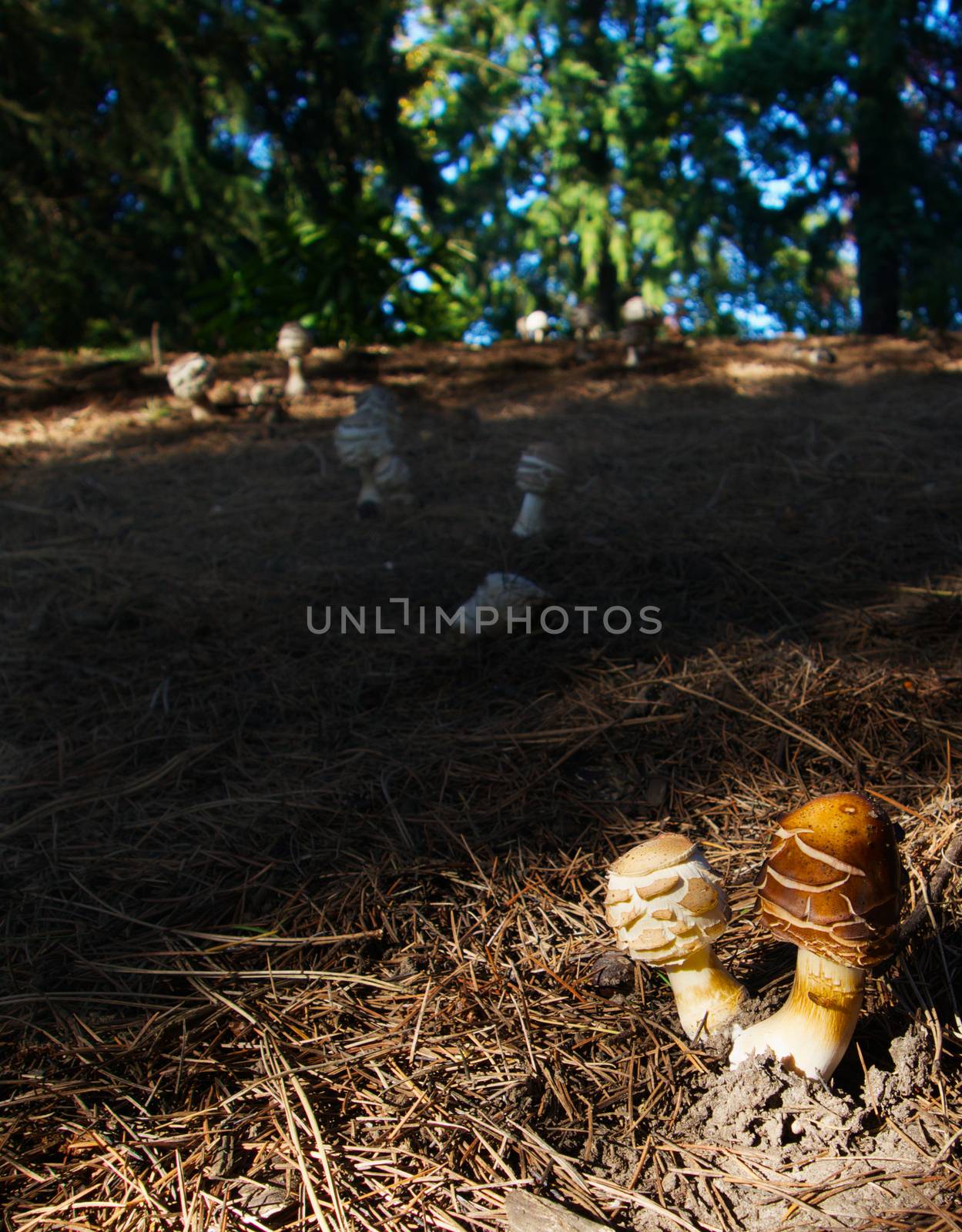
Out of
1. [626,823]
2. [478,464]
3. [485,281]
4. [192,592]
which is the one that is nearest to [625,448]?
[478,464]

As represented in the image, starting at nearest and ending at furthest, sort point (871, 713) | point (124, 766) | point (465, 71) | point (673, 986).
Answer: point (673, 986), point (871, 713), point (124, 766), point (465, 71)

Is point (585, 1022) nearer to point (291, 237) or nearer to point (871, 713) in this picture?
point (871, 713)

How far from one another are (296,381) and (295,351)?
0.85 feet

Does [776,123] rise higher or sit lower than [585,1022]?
higher

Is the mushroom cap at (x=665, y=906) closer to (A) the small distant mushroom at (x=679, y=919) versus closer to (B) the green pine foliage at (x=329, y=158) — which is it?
(A) the small distant mushroom at (x=679, y=919)

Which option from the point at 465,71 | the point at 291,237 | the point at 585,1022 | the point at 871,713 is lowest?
the point at 585,1022

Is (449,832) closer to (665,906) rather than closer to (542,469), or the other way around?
(665,906)

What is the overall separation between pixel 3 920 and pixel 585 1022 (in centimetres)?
137

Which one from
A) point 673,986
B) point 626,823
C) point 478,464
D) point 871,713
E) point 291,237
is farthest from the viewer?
point 291,237

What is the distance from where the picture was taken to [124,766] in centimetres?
262

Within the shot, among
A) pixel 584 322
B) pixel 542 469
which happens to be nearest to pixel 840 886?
pixel 542 469

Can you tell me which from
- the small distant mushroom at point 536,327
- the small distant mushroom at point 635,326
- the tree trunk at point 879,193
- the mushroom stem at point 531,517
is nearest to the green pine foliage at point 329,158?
the tree trunk at point 879,193

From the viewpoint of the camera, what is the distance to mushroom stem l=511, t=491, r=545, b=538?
3984 mm

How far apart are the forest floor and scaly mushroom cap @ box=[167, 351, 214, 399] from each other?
4.43 ft
